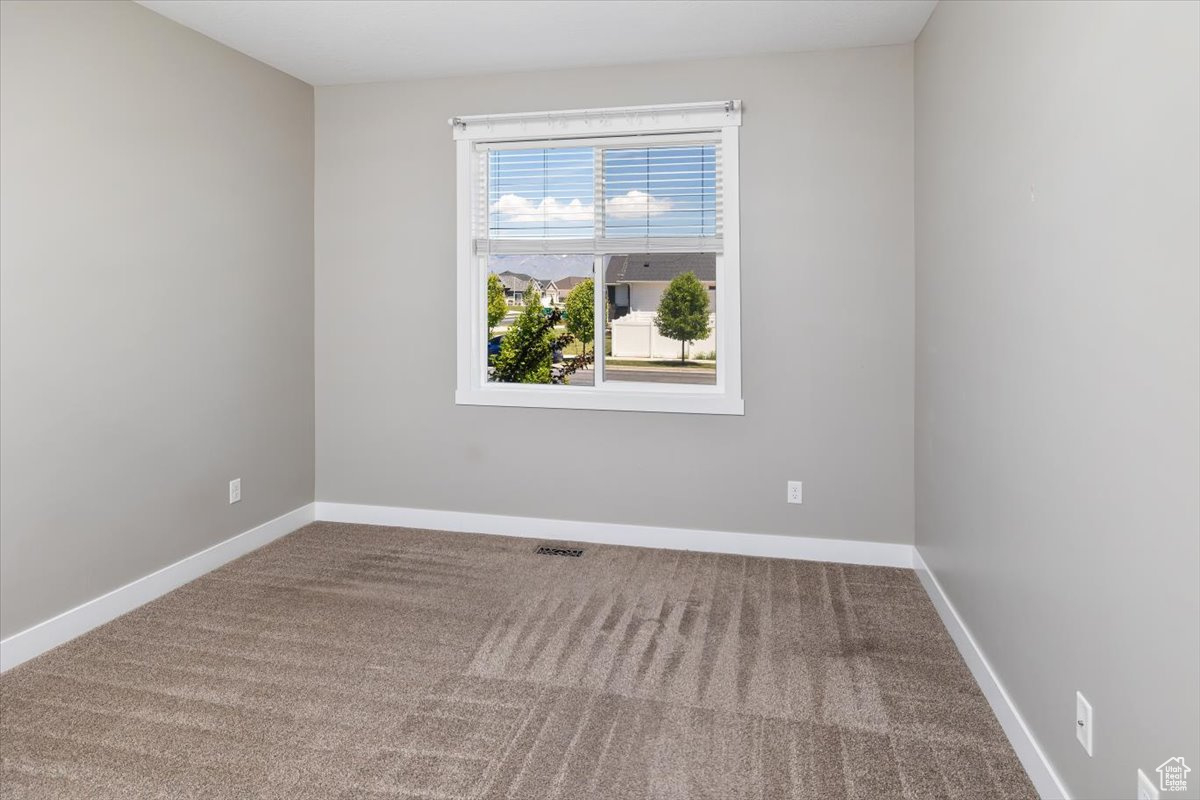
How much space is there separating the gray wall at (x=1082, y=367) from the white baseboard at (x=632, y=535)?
95 cm

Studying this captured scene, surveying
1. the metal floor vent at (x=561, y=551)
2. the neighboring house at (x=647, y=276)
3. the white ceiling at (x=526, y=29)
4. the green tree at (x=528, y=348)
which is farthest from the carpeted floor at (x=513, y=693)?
the white ceiling at (x=526, y=29)

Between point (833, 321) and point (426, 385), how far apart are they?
7.59 ft

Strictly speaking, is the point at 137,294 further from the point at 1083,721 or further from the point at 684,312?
the point at 1083,721

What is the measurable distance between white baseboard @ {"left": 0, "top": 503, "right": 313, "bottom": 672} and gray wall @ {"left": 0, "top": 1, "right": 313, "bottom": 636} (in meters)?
0.05

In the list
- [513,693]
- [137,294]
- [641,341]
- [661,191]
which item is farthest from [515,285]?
[513,693]

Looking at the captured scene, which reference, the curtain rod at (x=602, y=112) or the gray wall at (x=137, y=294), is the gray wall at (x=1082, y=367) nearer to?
the curtain rod at (x=602, y=112)

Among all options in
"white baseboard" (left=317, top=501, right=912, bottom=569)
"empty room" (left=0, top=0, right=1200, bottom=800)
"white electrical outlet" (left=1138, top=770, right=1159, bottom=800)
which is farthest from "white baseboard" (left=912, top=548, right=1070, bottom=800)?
"white baseboard" (left=317, top=501, right=912, bottom=569)

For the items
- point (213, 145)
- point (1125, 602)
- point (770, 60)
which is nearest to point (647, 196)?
point (770, 60)

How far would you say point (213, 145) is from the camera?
3.46 metres

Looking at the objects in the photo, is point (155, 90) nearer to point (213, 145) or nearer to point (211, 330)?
point (213, 145)

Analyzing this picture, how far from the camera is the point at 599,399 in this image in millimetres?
3951

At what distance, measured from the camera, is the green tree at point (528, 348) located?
13.6 feet

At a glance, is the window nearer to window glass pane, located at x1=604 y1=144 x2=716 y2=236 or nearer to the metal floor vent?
window glass pane, located at x1=604 y1=144 x2=716 y2=236

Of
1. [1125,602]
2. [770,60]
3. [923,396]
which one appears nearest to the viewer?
[1125,602]
